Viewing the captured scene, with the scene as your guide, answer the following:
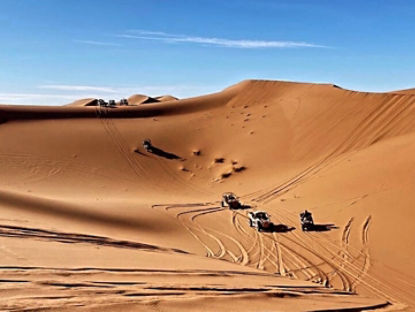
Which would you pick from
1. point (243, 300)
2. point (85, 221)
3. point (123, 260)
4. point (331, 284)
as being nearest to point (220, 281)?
point (243, 300)

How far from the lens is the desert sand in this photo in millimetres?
6500

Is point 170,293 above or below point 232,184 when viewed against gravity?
below

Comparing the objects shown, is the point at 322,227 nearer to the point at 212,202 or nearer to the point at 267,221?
the point at 267,221

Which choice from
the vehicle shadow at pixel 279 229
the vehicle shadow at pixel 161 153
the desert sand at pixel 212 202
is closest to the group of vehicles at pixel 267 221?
the vehicle shadow at pixel 279 229

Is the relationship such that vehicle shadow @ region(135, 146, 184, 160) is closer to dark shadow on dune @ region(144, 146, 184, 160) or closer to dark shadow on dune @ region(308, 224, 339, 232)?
dark shadow on dune @ region(144, 146, 184, 160)

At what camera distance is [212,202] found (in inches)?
1004

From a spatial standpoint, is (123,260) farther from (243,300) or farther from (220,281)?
(243,300)

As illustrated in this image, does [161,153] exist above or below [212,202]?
above

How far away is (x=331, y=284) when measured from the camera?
1219 centimetres

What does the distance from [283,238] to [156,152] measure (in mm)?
20047

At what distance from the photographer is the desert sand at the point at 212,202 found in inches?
256

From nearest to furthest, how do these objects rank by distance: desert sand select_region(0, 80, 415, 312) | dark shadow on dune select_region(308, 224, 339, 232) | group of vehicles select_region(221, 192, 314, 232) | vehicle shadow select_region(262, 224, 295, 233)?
desert sand select_region(0, 80, 415, 312) → dark shadow on dune select_region(308, 224, 339, 232) → group of vehicles select_region(221, 192, 314, 232) → vehicle shadow select_region(262, 224, 295, 233)

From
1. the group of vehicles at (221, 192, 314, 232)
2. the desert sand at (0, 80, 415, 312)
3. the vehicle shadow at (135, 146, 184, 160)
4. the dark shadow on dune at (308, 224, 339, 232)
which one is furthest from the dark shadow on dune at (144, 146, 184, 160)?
the dark shadow on dune at (308, 224, 339, 232)

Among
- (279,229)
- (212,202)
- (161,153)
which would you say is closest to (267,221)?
(279,229)
